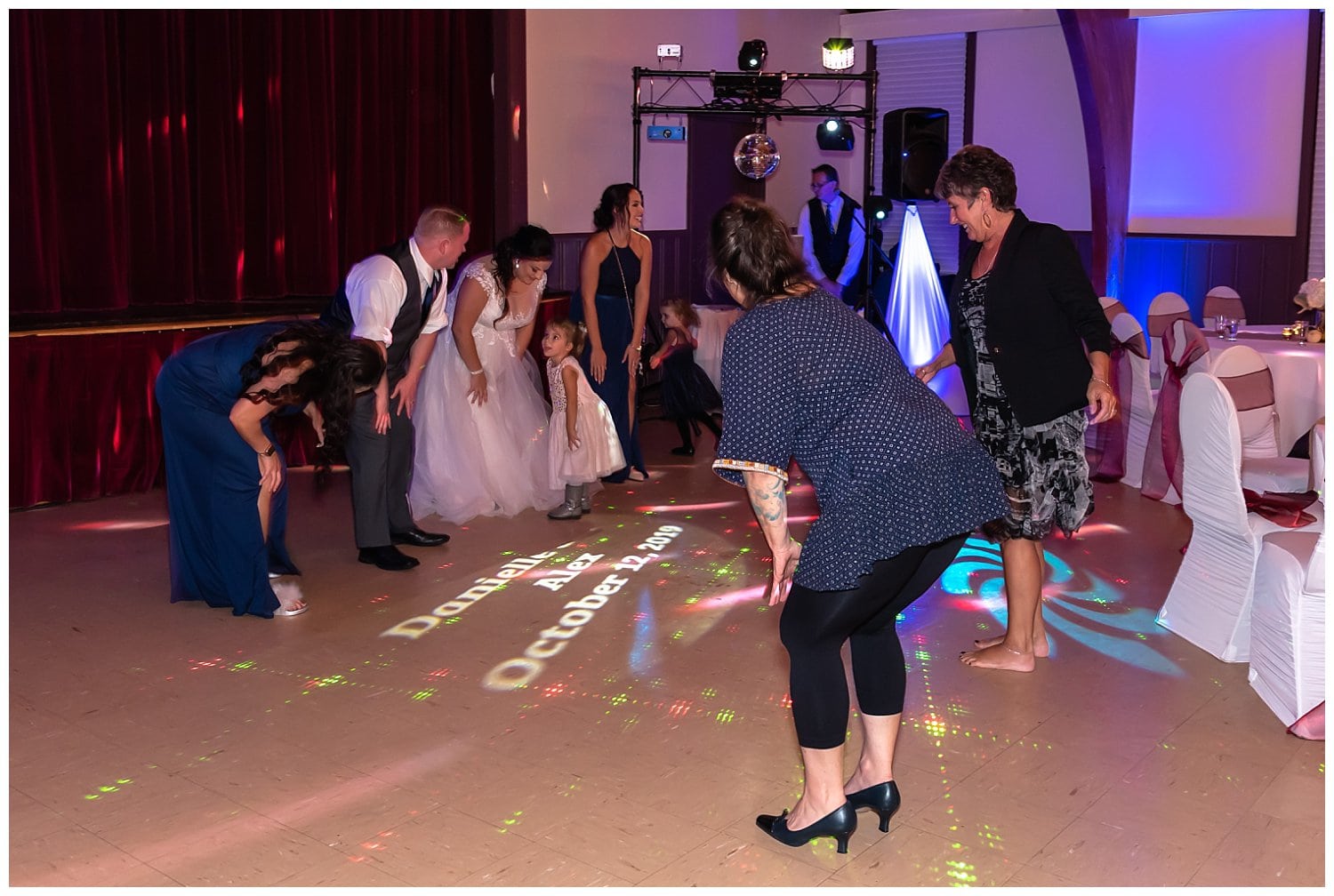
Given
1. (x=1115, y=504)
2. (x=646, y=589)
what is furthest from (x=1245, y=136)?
(x=646, y=589)

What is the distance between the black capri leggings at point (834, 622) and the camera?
2549 mm

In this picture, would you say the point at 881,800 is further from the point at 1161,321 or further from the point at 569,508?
the point at 1161,321

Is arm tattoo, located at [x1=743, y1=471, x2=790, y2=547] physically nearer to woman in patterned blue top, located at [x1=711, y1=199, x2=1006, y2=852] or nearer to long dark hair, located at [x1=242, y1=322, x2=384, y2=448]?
woman in patterned blue top, located at [x1=711, y1=199, x2=1006, y2=852]

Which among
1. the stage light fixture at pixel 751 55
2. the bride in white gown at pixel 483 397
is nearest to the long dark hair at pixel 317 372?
the bride in white gown at pixel 483 397

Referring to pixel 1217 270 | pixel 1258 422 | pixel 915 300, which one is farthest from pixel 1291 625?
pixel 1217 270

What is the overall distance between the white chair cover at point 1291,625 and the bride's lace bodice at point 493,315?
10.6 feet

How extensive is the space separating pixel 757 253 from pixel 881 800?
1.22 metres

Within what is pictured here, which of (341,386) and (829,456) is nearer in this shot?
(829,456)

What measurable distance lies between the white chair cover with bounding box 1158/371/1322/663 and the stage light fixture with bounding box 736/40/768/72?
6.14 meters

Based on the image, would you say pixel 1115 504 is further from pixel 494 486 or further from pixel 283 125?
pixel 283 125

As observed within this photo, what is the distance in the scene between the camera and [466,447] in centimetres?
580

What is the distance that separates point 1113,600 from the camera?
4590mm

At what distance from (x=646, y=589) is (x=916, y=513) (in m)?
2.31

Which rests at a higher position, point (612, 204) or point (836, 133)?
point (836, 133)
